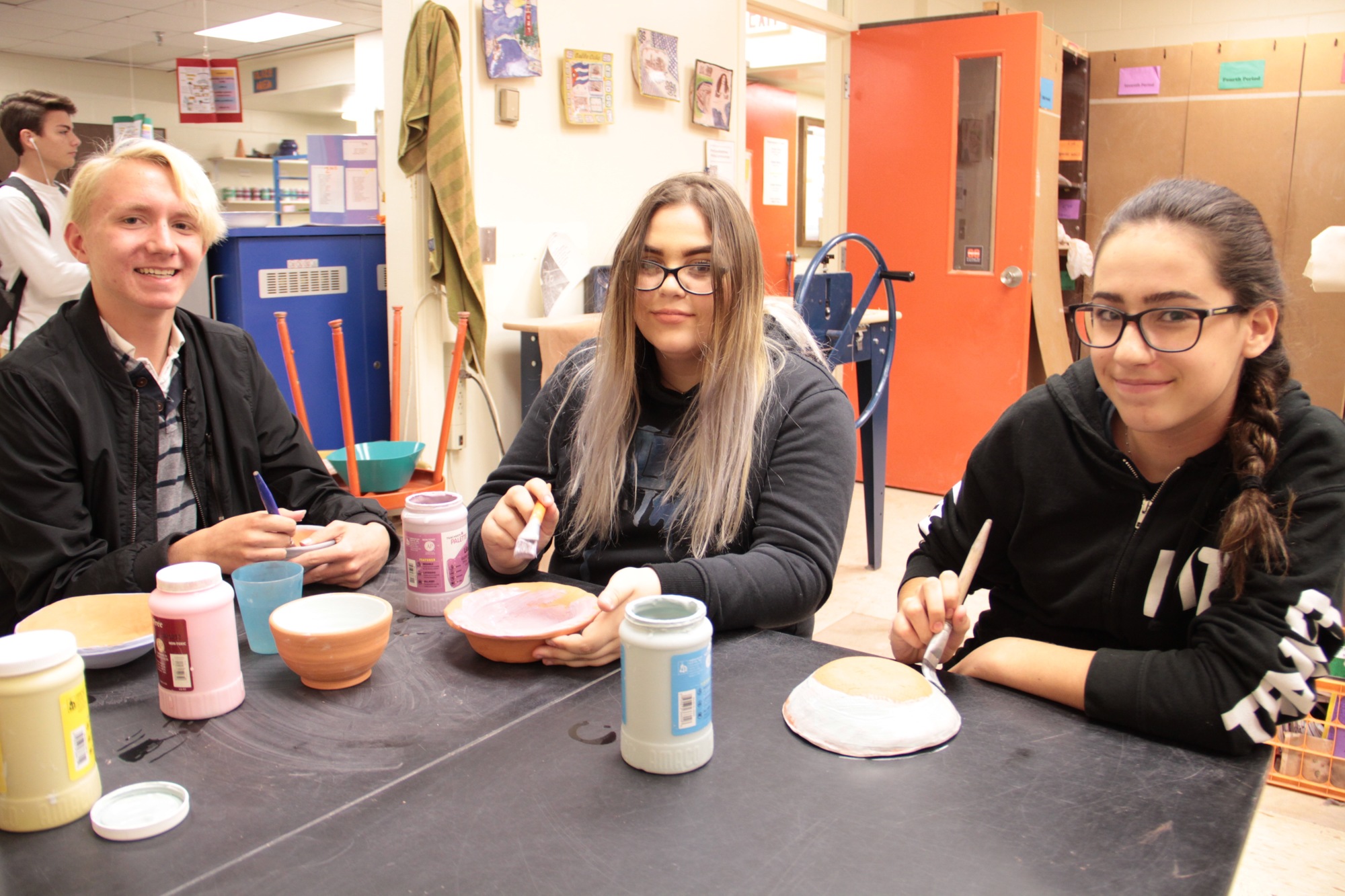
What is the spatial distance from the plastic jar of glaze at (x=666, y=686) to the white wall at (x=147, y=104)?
891 centimetres

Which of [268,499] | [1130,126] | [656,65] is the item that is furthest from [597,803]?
[1130,126]

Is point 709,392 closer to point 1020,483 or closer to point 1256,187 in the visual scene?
point 1020,483

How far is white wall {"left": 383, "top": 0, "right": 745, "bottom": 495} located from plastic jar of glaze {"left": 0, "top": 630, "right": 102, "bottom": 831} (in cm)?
250

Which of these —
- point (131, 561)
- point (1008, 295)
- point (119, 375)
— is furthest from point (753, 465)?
point (1008, 295)

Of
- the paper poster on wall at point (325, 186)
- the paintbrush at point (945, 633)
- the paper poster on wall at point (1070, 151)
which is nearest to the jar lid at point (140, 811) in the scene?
the paintbrush at point (945, 633)

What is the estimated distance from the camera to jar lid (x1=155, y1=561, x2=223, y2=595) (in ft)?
3.20

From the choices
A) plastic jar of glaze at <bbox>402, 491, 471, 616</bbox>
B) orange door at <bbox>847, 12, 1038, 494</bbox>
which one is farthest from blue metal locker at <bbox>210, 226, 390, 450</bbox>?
orange door at <bbox>847, 12, 1038, 494</bbox>

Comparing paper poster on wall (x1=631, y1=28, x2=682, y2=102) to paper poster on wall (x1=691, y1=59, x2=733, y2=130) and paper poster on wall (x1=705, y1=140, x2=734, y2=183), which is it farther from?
paper poster on wall (x1=705, y1=140, x2=734, y2=183)

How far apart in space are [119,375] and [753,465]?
1009mm

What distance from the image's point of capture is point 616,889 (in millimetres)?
736

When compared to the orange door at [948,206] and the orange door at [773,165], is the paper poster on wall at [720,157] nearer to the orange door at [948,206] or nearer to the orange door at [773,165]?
the orange door at [948,206]

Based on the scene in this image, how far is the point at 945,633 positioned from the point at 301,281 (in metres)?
2.81

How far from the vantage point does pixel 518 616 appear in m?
1.21

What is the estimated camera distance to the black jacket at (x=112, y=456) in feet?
4.42
